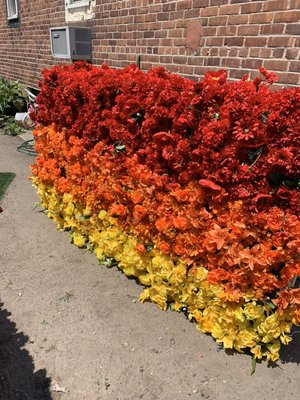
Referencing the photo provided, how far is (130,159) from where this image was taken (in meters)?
3.11

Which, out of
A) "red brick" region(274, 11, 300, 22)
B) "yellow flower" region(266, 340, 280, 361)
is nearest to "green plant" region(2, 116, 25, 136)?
"red brick" region(274, 11, 300, 22)

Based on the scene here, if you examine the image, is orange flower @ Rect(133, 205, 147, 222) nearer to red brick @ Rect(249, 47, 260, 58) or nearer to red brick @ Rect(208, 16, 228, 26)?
red brick @ Rect(249, 47, 260, 58)

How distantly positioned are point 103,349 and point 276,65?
2.68 meters

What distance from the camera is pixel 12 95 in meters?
9.55

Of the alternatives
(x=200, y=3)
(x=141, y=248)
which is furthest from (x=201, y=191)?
(x=200, y=3)

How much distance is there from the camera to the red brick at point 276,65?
9.65 ft

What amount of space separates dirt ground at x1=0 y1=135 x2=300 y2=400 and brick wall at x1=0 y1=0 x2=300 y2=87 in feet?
7.30

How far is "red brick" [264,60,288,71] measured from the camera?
9.65 ft

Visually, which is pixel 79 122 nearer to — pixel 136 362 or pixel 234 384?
pixel 136 362

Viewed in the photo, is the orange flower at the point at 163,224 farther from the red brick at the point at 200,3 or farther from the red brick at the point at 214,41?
the red brick at the point at 200,3

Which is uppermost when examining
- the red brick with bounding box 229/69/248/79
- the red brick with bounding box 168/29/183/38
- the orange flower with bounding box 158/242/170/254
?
the red brick with bounding box 168/29/183/38

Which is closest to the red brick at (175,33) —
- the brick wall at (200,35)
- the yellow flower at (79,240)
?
the brick wall at (200,35)

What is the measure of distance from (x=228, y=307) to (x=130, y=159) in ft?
4.72

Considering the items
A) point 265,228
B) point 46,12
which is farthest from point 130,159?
point 46,12
